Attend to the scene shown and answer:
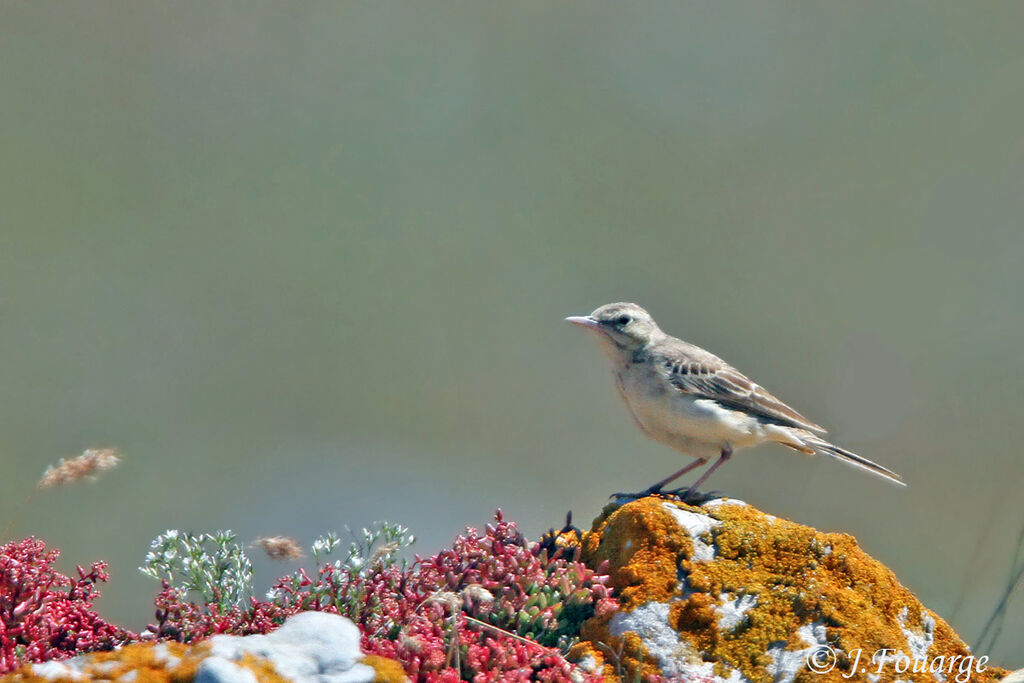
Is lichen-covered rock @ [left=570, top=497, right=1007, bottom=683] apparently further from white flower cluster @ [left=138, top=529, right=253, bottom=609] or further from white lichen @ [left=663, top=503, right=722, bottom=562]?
white flower cluster @ [left=138, top=529, right=253, bottom=609]

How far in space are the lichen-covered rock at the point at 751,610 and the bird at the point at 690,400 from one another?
91 cm

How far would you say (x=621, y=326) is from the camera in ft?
21.6

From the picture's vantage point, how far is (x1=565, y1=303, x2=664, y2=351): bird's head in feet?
21.5

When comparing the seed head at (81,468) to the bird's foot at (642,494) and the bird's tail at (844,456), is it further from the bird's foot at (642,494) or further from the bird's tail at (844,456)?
the bird's tail at (844,456)

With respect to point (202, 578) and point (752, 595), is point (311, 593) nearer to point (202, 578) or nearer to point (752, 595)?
point (202, 578)

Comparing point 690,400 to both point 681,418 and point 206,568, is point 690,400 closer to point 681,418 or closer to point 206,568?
point 681,418

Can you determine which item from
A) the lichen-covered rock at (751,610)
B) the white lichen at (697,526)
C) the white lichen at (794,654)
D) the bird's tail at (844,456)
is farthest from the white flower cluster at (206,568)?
the bird's tail at (844,456)

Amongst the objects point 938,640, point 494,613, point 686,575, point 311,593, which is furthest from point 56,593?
point 938,640

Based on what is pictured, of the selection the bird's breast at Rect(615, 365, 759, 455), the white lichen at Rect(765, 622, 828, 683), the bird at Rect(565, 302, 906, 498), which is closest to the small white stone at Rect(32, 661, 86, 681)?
the white lichen at Rect(765, 622, 828, 683)

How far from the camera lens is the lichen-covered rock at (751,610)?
4.55 m

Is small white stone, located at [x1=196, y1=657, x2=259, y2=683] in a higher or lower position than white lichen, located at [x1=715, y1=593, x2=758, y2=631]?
lower

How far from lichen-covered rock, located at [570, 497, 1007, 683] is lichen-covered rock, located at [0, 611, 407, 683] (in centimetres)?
121

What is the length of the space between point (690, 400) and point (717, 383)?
233 millimetres

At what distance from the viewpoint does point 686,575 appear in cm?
491
